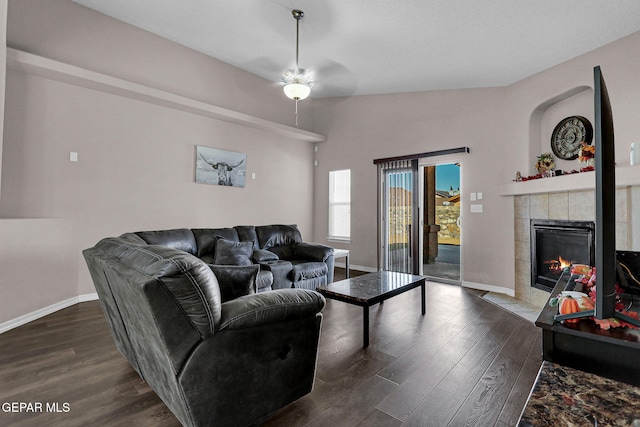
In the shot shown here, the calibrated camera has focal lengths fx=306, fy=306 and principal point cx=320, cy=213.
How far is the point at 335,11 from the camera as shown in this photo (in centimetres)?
338

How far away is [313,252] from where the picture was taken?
4.46 m

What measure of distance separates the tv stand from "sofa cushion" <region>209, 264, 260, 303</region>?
1.77 meters

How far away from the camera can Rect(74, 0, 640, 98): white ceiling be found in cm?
302

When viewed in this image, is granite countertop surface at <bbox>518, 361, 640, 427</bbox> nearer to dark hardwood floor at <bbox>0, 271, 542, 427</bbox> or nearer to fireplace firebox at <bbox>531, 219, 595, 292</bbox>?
dark hardwood floor at <bbox>0, 271, 542, 427</bbox>

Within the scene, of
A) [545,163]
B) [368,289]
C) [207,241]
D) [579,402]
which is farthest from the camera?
[545,163]

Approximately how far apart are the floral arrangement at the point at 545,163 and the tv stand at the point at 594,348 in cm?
352

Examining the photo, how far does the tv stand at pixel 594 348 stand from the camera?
1009mm

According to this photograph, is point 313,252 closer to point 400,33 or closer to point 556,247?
point 400,33

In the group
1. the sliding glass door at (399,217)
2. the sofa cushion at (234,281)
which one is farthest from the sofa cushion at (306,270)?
the sliding glass door at (399,217)

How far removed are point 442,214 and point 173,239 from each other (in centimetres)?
659

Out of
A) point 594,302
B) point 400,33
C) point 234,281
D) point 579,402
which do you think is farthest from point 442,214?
point 579,402

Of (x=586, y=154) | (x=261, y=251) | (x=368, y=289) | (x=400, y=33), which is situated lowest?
(x=368, y=289)

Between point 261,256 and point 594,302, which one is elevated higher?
point 594,302

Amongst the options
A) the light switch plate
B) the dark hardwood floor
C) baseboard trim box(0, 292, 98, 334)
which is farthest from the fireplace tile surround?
baseboard trim box(0, 292, 98, 334)
